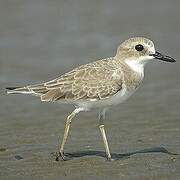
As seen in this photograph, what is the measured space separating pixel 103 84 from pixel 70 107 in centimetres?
309

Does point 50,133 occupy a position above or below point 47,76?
below

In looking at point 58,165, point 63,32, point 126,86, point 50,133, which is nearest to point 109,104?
point 126,86

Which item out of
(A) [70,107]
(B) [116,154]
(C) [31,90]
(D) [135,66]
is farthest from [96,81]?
(A) [70,107]

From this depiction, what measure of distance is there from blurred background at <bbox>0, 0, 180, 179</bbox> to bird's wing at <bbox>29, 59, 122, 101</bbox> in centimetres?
93

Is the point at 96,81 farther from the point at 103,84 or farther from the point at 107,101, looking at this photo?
the point at 107,101

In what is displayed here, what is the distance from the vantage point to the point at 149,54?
34.3 feet

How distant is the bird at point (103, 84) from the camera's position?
33.6 feet

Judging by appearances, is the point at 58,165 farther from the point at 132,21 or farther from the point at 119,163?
the point at 132,21

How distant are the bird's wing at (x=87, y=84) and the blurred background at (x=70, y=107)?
36.6 inches

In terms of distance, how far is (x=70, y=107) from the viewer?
13.3m

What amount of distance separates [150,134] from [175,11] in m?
6.94

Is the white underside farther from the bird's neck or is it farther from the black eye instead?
the black eye

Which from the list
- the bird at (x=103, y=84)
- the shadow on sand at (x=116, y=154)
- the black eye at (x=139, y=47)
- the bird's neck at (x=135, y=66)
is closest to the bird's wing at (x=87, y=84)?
the bird at (x=103, y=84)

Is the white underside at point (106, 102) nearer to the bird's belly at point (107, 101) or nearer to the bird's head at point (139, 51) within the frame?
the bird's belly at point (107, 101)
